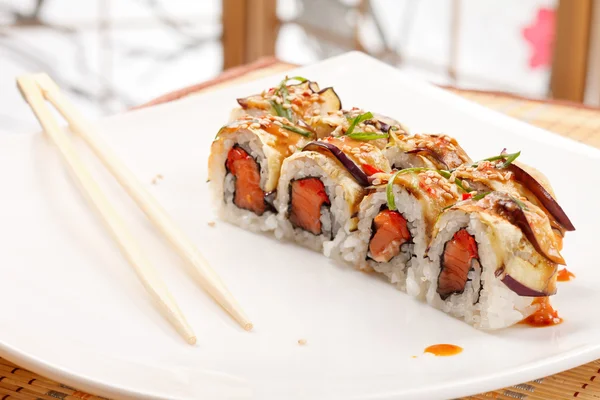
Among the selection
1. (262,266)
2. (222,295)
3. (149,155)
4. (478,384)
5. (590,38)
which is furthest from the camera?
(590,38)

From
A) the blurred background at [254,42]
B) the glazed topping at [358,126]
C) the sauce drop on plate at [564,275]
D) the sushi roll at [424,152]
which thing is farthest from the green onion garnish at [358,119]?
the blurred background at [254,42]

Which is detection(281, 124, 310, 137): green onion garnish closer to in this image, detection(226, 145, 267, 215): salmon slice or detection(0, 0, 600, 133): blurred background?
detection(226, 145, 267, 215): salmon slice

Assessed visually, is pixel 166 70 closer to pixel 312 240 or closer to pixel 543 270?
pixel 312 240

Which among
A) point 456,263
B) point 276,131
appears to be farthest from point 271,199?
point 456,263

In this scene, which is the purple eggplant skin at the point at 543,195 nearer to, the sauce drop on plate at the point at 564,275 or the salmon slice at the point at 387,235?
the sauce drop on plate at the point at 564,275

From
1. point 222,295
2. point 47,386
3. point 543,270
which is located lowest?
point 47,386

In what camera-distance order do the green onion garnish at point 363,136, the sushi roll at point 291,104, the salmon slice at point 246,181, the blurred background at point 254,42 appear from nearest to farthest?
the green onion garnish at point 363,136, the salmon slice at point 246,181, the sushi roll at point 291,104, the blurred background at point 254,42

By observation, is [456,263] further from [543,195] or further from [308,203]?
[308,203]

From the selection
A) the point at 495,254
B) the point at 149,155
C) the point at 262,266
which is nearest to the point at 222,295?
the point at 262,266
